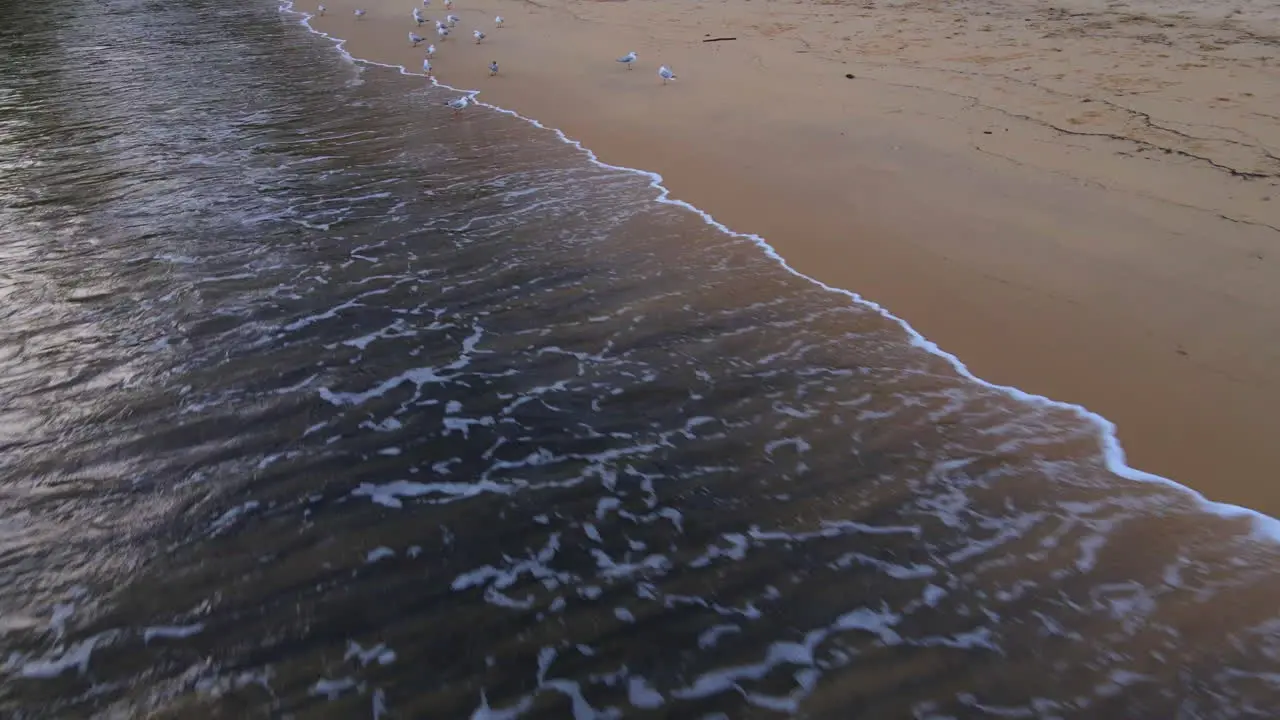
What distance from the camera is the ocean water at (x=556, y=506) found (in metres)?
3.06

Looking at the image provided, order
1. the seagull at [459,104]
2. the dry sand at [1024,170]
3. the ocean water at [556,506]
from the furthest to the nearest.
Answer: the seagull at [459,104], the dry sand at [1024,170], the ocean water at [556,506]

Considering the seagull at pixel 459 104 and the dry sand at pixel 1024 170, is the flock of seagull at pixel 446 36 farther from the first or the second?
the dry sand at pixel 1024 170

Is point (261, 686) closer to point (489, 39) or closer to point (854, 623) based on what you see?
point (854, 623)

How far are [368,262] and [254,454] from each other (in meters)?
2.97

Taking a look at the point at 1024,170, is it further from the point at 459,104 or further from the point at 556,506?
the point at 459,104

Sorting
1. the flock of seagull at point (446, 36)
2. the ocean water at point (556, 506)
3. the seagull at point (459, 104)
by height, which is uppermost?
the flock of seagull at point (446, 36)

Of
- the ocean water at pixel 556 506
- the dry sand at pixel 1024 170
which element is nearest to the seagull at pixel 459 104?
the dry sand at pixel 1024 170

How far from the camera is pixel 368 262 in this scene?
698 cm

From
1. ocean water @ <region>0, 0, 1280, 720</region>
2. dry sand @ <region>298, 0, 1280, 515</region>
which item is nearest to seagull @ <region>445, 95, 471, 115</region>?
dry sand @ <region>298, 0, 1280, 515</region>

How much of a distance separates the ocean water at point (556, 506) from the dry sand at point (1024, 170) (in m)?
0.49

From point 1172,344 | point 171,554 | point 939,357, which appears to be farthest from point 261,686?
point 1172,344

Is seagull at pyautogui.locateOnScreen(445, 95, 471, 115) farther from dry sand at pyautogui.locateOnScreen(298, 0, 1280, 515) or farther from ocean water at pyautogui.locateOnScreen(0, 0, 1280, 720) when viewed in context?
ocean water at pyautogui.locateOnScreen(0, 0, 1280, 720)

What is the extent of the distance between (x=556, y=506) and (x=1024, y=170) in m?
6.00

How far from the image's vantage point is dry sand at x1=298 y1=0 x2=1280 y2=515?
4.70 metres
